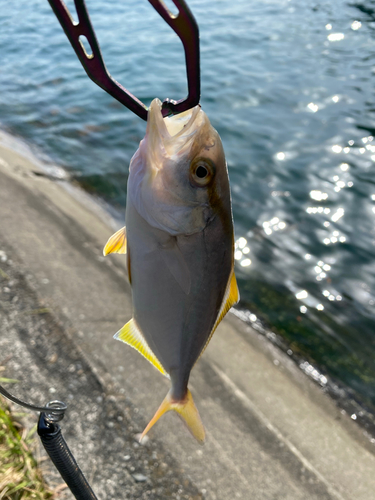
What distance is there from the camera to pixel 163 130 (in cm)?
133

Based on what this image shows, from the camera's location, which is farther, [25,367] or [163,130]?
[25,367]

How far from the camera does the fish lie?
4.42 feet

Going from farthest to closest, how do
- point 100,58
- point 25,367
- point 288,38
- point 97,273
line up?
point 288,38, point 97,273, point 25,367, point 100,58

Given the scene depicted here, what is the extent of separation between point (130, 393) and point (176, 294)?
7.37ft

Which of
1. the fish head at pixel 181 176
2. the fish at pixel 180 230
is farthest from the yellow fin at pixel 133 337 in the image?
the fish head at pixel 181 176

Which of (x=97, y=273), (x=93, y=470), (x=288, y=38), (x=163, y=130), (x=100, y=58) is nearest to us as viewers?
(x=100, y=58)

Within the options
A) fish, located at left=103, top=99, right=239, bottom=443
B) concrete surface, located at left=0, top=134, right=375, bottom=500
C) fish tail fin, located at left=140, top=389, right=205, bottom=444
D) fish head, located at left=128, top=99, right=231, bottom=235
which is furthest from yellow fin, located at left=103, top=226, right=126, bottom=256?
concrete surface, located at left=0, top=134, right=375, bottom=500

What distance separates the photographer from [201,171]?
136 centimetres

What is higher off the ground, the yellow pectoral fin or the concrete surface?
the yellow pectoral fin

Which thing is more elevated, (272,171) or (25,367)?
(25,367)

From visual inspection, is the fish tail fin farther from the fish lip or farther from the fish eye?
the fish lip

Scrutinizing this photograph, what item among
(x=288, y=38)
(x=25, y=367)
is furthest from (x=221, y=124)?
(x=25, y=367)

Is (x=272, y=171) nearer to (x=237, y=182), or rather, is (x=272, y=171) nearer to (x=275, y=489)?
(x=237, y=182)

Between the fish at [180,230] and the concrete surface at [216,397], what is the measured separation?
1.90 m
